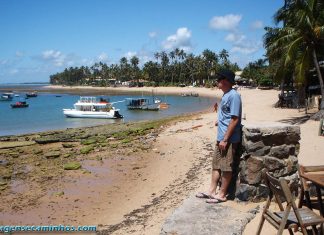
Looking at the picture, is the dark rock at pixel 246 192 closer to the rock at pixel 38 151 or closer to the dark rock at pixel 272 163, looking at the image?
the dark rock at pixel 272 163

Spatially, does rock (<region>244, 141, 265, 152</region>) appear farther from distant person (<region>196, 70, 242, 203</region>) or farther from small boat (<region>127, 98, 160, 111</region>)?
small boat (<region>127, 98, 160, 111</region>)

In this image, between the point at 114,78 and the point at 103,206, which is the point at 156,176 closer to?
the point at 103,206

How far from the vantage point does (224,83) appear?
19.8 feet

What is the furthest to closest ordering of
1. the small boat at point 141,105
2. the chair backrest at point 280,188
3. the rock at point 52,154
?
the small boat at point 141,105 → the rock at point 52,154 → the chair backrest at point 280,188

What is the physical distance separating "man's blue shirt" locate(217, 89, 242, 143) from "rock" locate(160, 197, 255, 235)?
3.78 ft

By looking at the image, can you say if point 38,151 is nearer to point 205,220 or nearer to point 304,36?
point 304,36

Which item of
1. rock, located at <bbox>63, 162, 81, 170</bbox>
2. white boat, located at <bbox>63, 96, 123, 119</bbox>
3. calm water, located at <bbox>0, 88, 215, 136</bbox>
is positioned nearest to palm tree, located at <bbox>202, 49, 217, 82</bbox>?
calm water, located at <bbox>0, 88, 215, 136</bbox>

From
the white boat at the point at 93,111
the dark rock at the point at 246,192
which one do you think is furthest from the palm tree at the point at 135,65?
the dark rock at the point at 246,192

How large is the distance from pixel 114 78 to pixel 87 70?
110ft

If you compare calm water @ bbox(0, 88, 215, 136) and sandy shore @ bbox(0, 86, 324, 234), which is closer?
sandy shore @ bbox(0, 86, 324, 234)

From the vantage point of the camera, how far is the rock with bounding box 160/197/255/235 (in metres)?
5.31

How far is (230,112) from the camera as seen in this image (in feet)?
19.4

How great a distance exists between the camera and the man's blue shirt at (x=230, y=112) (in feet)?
19.3

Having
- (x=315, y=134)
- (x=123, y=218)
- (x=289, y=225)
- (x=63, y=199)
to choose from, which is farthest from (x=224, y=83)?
(x=315, y=134)
